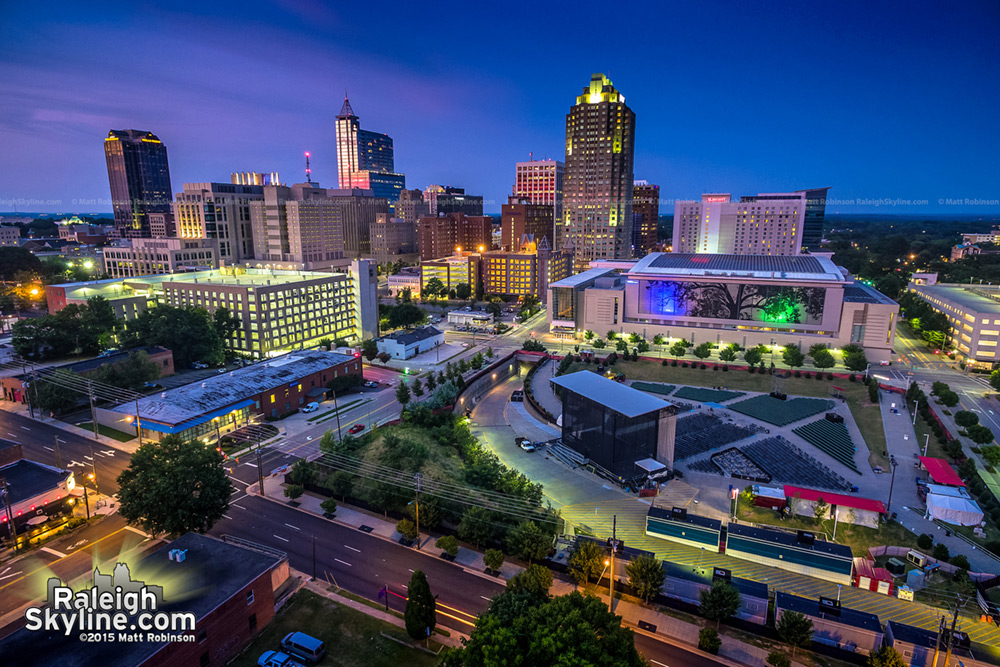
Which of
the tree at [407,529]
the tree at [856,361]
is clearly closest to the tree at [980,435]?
the tree at [856,361]

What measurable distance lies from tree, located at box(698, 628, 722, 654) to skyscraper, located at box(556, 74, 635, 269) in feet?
487

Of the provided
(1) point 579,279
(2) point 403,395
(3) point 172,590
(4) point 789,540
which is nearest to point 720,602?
(4) point 789,540

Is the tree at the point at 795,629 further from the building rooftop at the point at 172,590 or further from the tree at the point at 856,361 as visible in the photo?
the tree at the point at 856,361

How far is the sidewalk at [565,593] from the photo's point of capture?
29406 millimetres

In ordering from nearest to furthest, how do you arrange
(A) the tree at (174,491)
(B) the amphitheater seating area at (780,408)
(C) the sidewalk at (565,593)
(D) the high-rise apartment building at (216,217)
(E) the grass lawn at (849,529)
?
(C) the sidewalk at (565,593) → (A) the tree at (174,491) → (E) the grass lawn at (849,529) → (B) the amphitheater seating area at (780,408) → (D) the high-rise apartment building at (216,217)

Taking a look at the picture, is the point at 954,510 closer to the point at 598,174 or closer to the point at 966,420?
the point at 966,420

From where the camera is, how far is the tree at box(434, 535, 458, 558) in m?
36.1

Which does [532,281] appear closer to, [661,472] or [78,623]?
[661,472]

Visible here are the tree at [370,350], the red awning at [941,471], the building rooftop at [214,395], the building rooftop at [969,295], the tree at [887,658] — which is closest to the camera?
the tree at [887,658]

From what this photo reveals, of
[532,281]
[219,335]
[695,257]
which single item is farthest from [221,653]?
[532,281]

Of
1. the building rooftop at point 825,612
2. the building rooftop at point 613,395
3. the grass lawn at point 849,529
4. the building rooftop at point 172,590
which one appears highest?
the building rooftop at point 613,395

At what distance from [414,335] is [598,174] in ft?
320

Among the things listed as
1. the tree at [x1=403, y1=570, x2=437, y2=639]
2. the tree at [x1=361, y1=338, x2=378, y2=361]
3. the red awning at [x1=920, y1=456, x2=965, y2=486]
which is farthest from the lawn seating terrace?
the tree at [x1=361, y1=338, x2=378, y2=361]

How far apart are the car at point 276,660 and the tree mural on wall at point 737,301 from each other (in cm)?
9310
